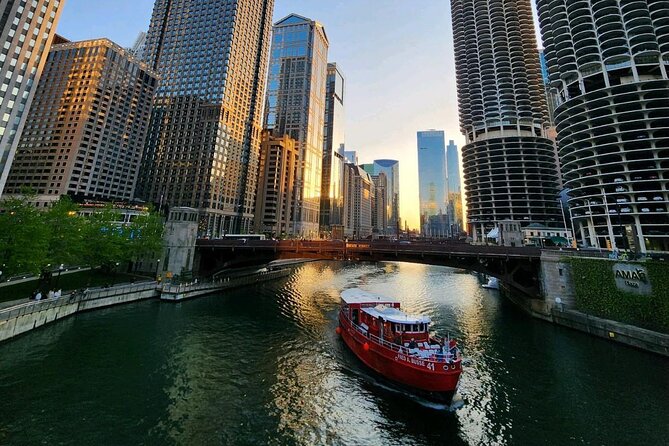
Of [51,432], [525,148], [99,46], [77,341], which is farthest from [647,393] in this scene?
[99,46]

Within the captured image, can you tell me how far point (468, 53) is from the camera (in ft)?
492

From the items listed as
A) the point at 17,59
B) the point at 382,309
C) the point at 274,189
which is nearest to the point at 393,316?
the point at 382,309

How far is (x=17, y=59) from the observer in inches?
3398

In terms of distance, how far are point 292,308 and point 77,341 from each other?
27.5 metres

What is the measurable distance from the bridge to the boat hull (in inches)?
911

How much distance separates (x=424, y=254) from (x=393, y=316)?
22.1m

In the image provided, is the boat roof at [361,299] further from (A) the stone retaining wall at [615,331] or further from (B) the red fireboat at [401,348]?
(A) the stone retaining wall at [615,331]

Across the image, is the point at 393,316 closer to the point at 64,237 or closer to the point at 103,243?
the point at 64,237

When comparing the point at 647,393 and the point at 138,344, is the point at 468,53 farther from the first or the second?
the point at 138,344

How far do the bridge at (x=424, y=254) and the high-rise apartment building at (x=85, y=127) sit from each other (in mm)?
118377

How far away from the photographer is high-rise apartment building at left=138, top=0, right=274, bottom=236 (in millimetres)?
147250

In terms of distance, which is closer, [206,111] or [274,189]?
[206,111]

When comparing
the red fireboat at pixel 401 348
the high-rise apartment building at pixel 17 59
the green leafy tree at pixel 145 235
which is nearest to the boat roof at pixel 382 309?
the red fireboat at pixel 401 348

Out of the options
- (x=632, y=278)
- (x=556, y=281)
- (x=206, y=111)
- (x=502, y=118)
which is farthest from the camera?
(x=206, y=111)
